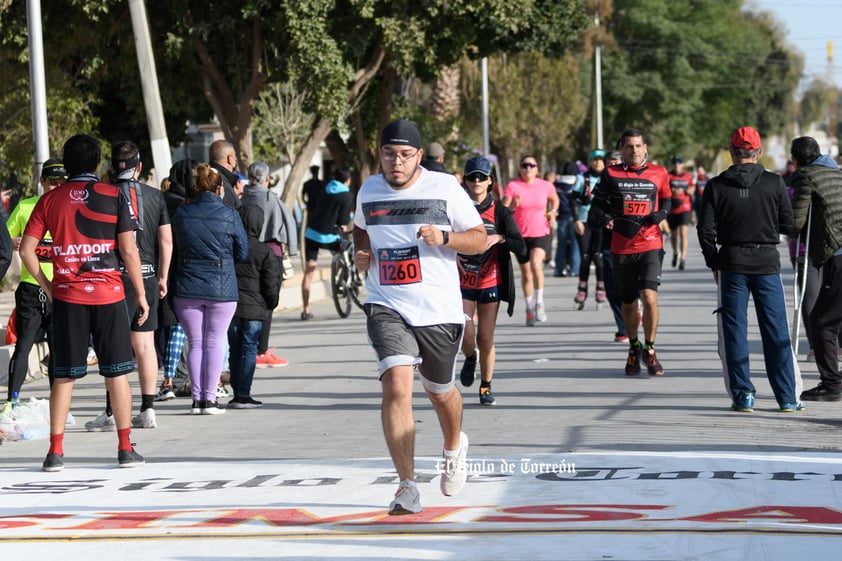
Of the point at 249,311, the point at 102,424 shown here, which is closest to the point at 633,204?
the point at 249,311

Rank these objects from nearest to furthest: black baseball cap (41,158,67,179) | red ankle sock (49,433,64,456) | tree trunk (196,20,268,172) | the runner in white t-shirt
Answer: the runner in white t-shirt < red ankle sock (49,433,64,456) < black baseball cap (41,158,67,179) < tree trunk (196,20,268,172)

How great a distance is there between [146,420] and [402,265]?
159 inches

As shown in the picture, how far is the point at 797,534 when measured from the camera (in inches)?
247

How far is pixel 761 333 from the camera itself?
10219 millimetres

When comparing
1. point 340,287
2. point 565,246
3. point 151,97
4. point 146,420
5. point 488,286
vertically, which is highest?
point 151,97

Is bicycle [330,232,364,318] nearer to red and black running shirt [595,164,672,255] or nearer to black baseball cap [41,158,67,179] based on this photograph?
red and black running shirt [595,164,672,255]

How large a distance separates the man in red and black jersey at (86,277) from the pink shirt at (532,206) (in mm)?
9398

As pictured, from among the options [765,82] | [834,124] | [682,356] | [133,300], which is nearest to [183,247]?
[133,300]

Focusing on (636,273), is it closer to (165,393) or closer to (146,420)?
(165,393)

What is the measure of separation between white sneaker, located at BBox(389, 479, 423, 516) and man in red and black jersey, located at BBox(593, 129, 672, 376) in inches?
227

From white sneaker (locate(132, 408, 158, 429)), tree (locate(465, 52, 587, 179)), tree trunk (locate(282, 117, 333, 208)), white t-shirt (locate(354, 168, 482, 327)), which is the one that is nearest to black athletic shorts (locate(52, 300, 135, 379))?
white sneaker (locate(132, 408, 158, 429))

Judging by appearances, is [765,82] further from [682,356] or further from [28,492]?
[28,492]

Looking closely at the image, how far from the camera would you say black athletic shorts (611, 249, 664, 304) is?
12.4 metres

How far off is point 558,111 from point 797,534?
190 feet
